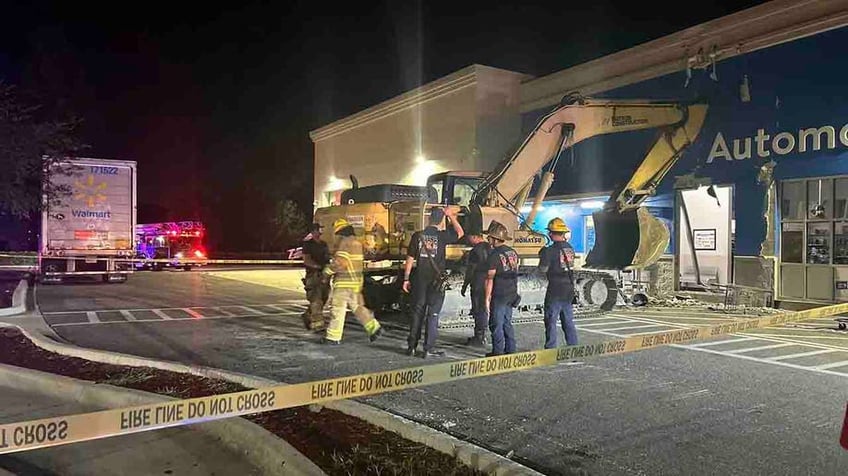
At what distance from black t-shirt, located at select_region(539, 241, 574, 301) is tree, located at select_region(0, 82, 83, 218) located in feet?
30.8

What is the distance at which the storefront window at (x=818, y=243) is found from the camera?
1509cm

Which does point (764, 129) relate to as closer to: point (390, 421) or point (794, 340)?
point (794, 340)

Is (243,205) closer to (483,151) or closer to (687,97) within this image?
(483,151)

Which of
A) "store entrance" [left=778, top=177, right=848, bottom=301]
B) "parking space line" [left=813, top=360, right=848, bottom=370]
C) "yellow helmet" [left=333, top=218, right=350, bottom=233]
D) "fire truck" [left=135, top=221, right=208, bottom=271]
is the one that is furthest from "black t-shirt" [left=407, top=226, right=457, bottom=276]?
"fire truck" [left=135, top=221, right=208, bottom=271]

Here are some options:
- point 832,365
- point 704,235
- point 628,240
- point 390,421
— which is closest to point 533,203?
point 628,240

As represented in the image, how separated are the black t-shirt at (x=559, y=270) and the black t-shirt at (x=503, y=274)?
45cm

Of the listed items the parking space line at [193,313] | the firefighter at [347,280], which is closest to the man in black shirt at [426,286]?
the firefighter at [347,280]

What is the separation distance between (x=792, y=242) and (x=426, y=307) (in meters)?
11.1

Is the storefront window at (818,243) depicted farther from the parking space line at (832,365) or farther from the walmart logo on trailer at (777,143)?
the parking space line at (832,365)

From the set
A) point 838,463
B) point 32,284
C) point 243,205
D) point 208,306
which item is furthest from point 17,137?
point 243,205

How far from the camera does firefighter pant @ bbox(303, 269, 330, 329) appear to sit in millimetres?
11000

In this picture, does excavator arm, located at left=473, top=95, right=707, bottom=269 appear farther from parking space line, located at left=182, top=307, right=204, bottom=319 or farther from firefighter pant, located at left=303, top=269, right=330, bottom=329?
parking space line, located at left=182, top=307, right=204, bottom=319

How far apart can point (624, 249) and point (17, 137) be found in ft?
42.5

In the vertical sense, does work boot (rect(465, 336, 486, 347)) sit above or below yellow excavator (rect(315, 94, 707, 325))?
below
